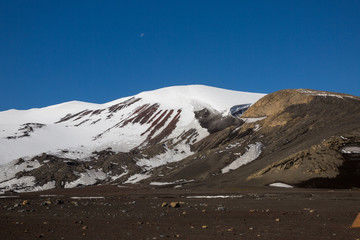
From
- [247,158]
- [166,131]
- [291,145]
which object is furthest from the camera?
[166,131]

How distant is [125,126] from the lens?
136500 mm

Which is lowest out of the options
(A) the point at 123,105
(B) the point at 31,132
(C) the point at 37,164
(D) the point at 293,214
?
(D) the point at 293,214

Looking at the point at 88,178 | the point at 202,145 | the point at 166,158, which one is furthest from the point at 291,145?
the point at 88,178

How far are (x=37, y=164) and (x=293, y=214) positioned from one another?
8449 cm

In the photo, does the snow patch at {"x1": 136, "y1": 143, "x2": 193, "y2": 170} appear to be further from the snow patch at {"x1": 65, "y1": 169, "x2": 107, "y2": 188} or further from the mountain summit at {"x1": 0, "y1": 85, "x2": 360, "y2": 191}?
the snow patch at {"x1": 65, "y1": 169, "x2": 107, "y2": 188}

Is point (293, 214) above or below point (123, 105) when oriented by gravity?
below

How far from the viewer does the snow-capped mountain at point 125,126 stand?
362 feet

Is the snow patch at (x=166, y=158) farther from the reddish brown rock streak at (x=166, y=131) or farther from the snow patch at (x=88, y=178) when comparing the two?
the reddish brown rock streak at (x=166, y=131)

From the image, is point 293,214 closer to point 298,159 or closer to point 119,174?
point 298,159

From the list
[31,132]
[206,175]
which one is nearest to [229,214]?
[206,175]

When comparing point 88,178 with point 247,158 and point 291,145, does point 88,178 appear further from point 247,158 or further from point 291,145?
point 291,145

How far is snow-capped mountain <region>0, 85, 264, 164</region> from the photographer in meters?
110

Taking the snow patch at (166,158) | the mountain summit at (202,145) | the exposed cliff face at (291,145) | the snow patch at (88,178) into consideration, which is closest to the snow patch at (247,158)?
the mountain summit at (202,145)

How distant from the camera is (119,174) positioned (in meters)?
84.2
